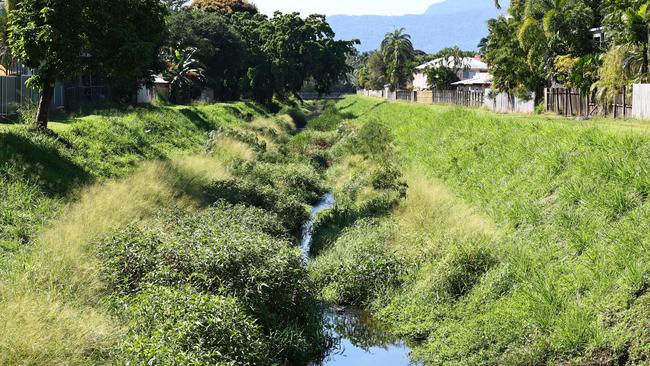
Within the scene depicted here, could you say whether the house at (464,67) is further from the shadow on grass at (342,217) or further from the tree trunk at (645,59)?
the shadow on grass at (342,217)

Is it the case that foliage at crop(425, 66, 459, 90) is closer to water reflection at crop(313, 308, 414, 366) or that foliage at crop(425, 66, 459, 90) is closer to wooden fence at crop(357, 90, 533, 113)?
wooden fence at crop(357, 90, 533, 113)

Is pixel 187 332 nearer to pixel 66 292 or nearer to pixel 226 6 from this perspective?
pixel 66 292

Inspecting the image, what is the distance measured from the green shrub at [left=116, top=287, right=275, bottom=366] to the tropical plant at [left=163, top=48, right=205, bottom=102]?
1867 inches

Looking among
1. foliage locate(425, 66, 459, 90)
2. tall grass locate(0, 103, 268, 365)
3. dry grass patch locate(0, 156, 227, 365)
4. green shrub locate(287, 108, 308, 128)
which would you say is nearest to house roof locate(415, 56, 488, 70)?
foliage locate(425, 66, 459, 90)

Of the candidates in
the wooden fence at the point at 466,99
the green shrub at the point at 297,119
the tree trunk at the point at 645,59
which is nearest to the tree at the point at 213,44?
the green shrub at the point at 297,119

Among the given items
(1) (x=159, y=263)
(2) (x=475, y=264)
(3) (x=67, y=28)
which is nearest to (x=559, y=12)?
Result: (3) (x=67, y=28)

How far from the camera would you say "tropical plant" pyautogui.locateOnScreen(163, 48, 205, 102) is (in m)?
57.5

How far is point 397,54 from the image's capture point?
11606cm

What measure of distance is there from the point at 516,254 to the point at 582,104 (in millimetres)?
27261

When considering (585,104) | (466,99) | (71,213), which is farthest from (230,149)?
(466,99)

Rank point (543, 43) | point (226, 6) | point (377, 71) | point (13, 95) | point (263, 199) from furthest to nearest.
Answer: point (377, 71) < point (226, 6) < point (543, 43) < point (13, 95) < point (263, 199)

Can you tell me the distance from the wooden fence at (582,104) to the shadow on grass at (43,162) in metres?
22.9

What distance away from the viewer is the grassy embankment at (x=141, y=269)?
9.64 meters

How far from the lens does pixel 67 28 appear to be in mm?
23500
